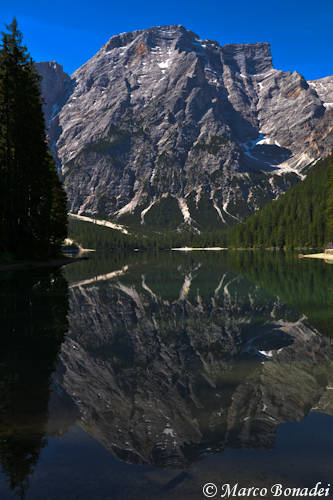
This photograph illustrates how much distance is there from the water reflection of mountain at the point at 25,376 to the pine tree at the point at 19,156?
88.7ft

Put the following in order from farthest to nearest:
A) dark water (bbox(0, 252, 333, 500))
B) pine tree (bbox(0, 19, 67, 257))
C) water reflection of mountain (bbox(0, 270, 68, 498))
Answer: pine tree (bbox(0, 19, 67, 257))
water reflection of mountain (bbox(0, 270, 68, 498))
dark water (bbox(0, 252, 333, 500))

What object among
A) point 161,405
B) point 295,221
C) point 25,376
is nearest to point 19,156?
point 25,376

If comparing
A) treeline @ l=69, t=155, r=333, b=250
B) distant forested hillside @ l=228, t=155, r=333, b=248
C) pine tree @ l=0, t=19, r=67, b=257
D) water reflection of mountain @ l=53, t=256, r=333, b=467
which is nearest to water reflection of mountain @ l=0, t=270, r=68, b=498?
water reflection of mountain @ l=53, t=256, r=333, b=467

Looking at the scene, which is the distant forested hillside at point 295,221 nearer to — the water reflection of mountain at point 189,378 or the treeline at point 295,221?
the treeline at point 295,221

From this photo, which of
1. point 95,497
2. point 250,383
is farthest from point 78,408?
point 250,383

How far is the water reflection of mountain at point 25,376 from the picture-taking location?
5301mm

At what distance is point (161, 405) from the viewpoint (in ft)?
24.6

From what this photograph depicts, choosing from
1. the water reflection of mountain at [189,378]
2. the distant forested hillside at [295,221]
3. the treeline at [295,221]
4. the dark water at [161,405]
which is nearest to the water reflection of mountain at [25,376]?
the dark water at [161,405]

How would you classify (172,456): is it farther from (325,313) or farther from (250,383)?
(325,313)

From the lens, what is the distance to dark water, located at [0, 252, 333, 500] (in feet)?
16.1

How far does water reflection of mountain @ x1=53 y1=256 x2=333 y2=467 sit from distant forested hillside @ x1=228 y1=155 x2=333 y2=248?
386ft

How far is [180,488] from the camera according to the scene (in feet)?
15.2

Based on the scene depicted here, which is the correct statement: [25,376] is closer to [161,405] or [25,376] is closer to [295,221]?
[161,405]

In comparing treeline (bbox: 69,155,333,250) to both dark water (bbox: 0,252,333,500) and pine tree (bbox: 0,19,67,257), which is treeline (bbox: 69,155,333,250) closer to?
pine tree (bbox: 0,19,67,257)
